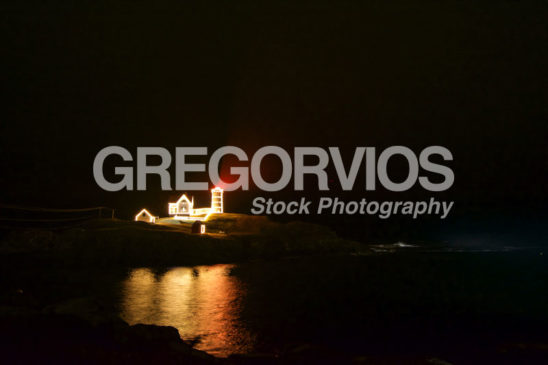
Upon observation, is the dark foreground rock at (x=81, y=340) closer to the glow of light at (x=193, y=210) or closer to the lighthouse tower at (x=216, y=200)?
the glow of light at (x=193, y=210)

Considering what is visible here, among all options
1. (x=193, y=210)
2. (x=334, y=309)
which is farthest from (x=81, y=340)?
(x=193, y=210)

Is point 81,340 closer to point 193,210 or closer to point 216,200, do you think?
point 193,210

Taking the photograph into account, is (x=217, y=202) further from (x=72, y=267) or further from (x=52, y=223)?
(x=52, y=223)

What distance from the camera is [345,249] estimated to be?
297ft

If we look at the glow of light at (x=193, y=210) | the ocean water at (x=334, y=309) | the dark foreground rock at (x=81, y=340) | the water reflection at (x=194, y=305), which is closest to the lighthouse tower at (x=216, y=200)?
the glow of light at (x=193, y=210)

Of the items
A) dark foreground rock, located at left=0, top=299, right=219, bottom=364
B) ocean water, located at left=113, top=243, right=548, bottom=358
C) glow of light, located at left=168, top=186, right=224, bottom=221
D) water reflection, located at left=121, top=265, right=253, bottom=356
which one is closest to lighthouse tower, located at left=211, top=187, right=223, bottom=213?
glow of light, located at left=168, top=186, right=224, bottom=221

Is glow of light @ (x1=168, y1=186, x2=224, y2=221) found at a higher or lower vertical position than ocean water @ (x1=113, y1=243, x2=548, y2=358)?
higher

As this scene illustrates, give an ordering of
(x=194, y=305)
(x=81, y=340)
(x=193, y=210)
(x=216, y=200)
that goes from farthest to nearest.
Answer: (x=216, y=200) → (x=193, y=210) → (x=194, y=305) → (x=81, y=340)

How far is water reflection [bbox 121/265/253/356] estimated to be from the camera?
2008 centimetres

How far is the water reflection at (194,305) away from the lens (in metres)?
20.1

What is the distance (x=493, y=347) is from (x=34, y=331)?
1982 centimetres

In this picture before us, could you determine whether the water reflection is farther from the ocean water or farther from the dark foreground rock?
the dark foreground rock

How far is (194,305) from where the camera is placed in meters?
29.5

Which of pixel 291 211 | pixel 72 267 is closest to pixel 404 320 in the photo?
pixel 72 267
